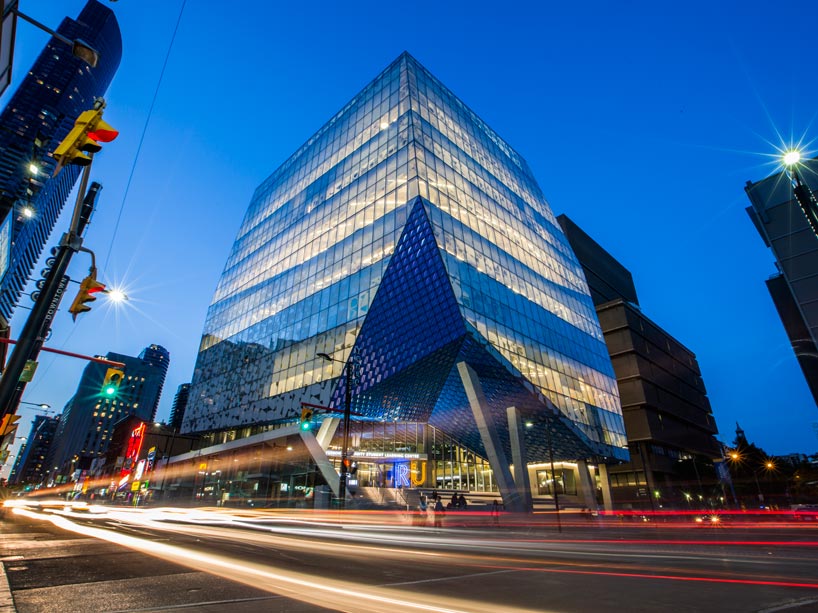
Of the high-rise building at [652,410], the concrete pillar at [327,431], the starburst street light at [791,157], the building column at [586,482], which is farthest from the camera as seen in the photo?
the high-rise building at [652,410]

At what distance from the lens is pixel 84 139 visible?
18.7 ft

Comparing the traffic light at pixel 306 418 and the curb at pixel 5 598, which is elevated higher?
the traffic light at pixel 306 418

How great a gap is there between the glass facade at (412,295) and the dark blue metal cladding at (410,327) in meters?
0.14

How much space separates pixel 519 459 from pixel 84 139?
38.8 meters

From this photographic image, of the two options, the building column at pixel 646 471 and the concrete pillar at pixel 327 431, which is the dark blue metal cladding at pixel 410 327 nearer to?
the concrete pillar at pixel 327 431

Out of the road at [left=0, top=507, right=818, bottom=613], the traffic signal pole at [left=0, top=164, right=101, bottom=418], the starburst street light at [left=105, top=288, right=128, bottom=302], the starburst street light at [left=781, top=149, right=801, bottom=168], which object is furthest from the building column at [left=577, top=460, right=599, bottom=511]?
the traffic signal pole at [left=0, top=164, right=101, bottom=418]

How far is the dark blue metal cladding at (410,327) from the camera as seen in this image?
3412cm

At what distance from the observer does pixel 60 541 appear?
12500mm

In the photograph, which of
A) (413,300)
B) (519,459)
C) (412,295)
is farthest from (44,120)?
(519,459)

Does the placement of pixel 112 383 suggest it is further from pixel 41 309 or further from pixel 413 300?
pixel 413 300

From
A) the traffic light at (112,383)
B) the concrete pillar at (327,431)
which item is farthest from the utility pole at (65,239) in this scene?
the concrete pillar at (327,431)

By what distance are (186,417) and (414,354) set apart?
152 ft

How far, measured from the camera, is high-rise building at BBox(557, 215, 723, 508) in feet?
235

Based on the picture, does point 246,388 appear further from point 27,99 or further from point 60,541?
point 27,99
